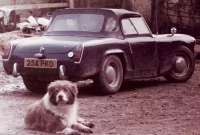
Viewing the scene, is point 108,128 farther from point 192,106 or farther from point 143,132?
point 192,106

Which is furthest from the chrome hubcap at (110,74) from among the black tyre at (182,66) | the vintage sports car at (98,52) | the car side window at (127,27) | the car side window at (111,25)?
the black tyre at (182,66)

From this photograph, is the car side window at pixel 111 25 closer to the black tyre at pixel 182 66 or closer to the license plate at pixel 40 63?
the license plate at pixel 40 63

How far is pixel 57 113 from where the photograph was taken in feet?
24.5

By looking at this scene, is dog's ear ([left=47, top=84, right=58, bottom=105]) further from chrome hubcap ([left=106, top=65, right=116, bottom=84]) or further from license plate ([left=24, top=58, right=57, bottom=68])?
chrome hubcap ([left=106, top=65, right=116, bottom=84])

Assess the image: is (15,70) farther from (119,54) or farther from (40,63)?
(119,54)

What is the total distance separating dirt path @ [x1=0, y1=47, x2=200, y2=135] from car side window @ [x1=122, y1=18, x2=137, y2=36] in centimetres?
99

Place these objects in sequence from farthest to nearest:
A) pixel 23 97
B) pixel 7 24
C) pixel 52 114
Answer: pixel 7 24, pixel 23 97, pixel 52 114

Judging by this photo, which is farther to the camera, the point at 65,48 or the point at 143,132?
the point at 65,48

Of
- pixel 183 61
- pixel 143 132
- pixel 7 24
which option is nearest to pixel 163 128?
pixel 143 132

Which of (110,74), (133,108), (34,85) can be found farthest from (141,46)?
(133,108)

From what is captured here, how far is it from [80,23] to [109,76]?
1138 millimetres

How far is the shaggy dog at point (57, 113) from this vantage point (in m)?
7.41

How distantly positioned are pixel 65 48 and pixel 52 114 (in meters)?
2.82

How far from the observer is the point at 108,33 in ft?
36.1
